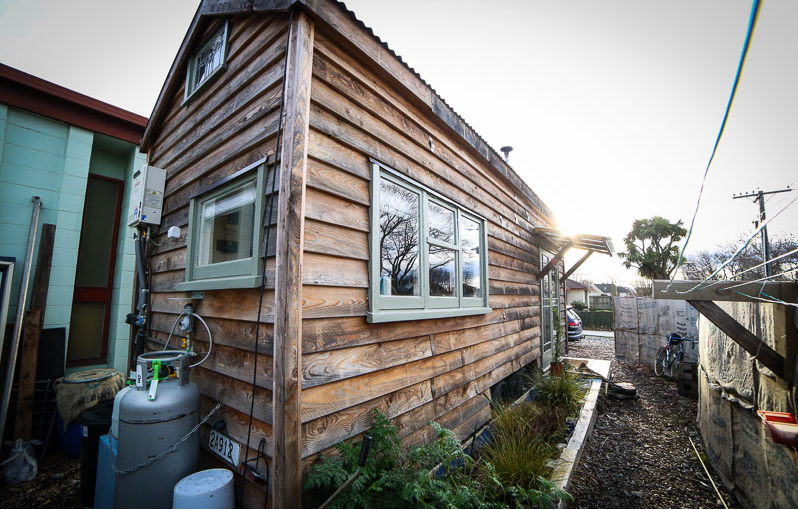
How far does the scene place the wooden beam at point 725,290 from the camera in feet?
9.12

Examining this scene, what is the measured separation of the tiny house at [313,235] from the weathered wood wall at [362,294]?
0.05ft

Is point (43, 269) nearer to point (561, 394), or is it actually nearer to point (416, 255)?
point (416, 255)

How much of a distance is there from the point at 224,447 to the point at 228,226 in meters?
1.69

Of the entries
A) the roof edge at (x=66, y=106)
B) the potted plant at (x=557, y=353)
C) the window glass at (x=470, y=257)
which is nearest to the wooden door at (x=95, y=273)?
the roof edge at (x=66, y=106)

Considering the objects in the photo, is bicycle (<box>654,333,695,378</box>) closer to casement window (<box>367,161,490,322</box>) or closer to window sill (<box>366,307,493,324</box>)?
casement window (<box>367,161,490,322</box>)

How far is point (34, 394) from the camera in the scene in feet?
12.8

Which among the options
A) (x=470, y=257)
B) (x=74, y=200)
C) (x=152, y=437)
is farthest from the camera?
(x=74, y=200)

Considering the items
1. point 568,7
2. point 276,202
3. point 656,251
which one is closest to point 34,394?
point 276,202

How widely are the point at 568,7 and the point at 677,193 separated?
5.90ft

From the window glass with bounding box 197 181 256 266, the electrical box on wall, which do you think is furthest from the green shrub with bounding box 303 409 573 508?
the electrical box on wall

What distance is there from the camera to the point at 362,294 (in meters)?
2.45

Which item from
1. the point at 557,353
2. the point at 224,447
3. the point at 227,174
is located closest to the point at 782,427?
the point at 224,447

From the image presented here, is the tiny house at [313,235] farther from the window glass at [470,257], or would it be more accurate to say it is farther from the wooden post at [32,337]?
the wooden post at [32,337]

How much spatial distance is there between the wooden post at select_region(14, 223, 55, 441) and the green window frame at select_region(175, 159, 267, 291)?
2.71 m
